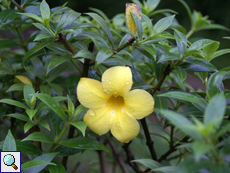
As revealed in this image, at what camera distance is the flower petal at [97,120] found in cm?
54

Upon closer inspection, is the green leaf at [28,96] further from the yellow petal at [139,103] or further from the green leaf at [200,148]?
the green leaf at [200,148]

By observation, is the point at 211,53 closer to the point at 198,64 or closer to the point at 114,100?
the point at 198,64

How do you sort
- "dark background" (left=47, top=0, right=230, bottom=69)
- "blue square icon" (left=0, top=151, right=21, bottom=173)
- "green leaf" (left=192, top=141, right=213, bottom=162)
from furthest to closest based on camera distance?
1. "dark background" (left=47, top=0, right=230, bottom=69)
2. "blue square icon" (left=0, top=151, right=21, bottom=173)
3. "green leaf" (left=192, top=141, right=213, bottom=162)

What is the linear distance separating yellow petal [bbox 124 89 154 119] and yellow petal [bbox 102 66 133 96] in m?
0.02

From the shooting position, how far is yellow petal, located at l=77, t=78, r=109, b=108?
0.52 meters

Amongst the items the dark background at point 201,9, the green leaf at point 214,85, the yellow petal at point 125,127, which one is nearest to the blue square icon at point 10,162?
the yellow petal at point 125,127

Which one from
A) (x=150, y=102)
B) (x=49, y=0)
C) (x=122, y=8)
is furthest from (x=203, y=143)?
(x=49, y=0)

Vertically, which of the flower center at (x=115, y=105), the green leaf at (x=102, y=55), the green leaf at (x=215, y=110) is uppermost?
the green leaf at (x=215, y=110)

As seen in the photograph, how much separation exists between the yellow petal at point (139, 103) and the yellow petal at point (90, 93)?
7 centimetres

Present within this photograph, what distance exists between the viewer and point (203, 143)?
0.98 ft

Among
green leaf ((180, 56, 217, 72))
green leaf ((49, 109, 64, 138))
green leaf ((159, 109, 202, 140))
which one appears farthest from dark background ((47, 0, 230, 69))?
green leaf ((159, 109, 202, 140))

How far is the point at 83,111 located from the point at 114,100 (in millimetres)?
106

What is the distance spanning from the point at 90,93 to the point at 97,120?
0.08 meters

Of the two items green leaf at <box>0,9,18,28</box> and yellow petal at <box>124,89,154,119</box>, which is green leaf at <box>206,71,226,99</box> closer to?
yellow petal at <box>124,89,154,119</box>
